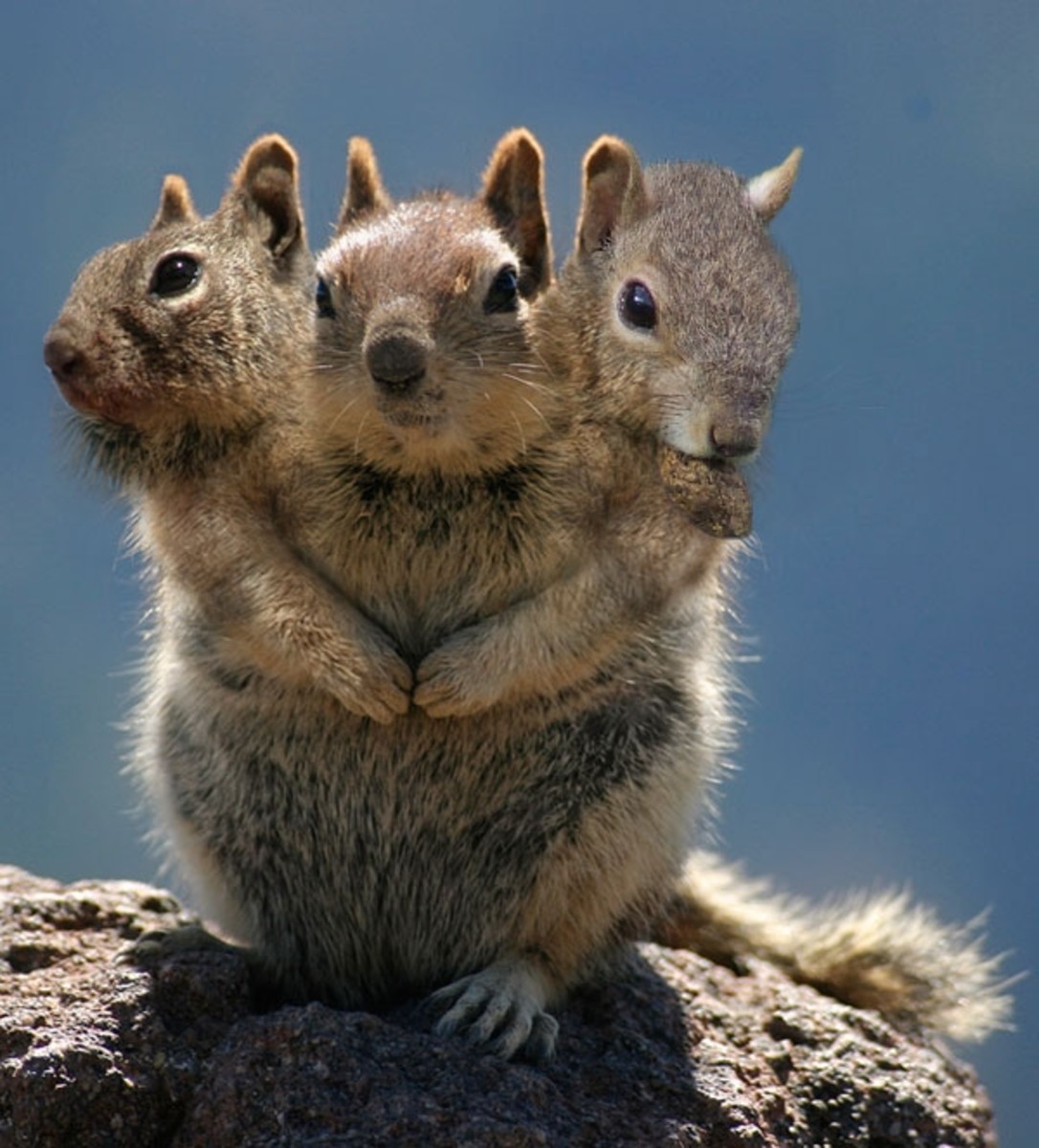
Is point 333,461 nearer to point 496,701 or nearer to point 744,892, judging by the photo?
point 496,701

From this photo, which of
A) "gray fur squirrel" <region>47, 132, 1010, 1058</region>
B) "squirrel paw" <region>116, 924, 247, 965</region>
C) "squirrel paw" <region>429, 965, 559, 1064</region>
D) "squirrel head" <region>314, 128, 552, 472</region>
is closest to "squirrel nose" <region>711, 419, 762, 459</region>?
"gray fur squirrel" <region>47, 132, 1010, 1058</region>

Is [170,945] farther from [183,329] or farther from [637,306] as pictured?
[637,306]

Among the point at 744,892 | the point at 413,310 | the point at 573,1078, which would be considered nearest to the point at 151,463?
the point at 413,310

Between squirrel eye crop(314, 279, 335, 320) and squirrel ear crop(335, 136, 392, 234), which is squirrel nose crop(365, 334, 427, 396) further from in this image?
squirrel ear crop(335, 136, 392, 234)

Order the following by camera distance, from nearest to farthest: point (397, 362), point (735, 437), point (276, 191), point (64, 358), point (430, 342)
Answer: point (735, 437) → point (397, 362) → point (430, 342) → point (64, 358) → point (276, 191)

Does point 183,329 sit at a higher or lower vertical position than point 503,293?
lower

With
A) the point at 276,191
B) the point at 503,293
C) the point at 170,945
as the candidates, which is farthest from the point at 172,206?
the point at 170,945
